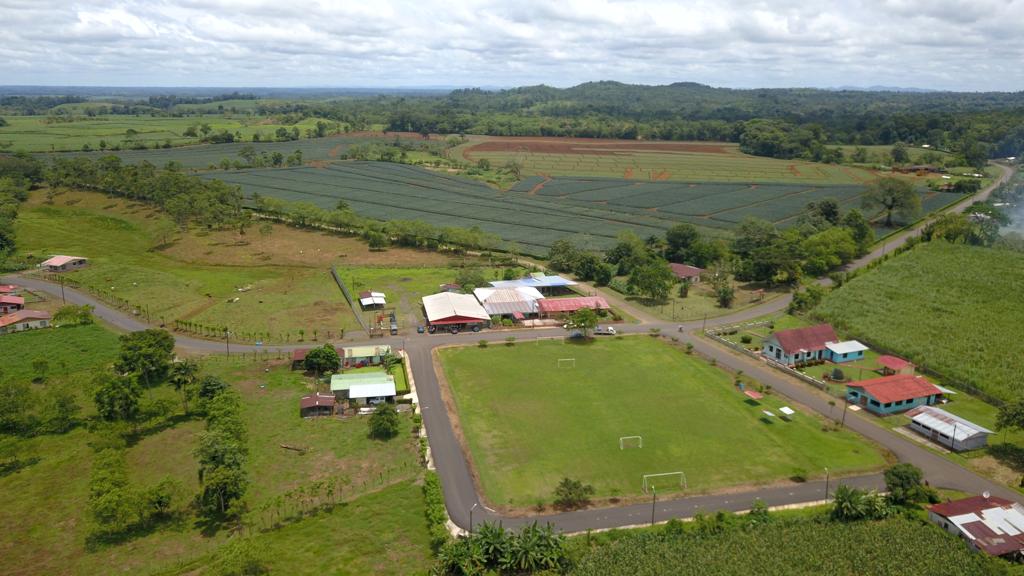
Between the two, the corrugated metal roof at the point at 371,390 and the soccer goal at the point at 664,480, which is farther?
the corrugated metal roof at the point at 371,390

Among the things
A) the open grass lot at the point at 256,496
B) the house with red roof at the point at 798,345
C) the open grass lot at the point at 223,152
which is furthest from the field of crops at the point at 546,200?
the open grass lot at the point at 256,496

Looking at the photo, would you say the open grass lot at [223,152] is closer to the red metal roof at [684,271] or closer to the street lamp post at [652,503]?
the red metal roof at [684,271]

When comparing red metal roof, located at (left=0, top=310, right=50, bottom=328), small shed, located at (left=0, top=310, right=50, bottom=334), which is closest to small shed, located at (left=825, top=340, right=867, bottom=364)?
small shed, located at (left=0, top=310, right=50, bottom=334)

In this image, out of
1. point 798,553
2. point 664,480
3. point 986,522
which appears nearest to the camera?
point 798,553

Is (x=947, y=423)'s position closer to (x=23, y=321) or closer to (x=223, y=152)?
(x=23, y=321)

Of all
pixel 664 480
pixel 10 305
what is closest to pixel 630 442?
pixel 664 480

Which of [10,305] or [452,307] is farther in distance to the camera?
[10,305]
